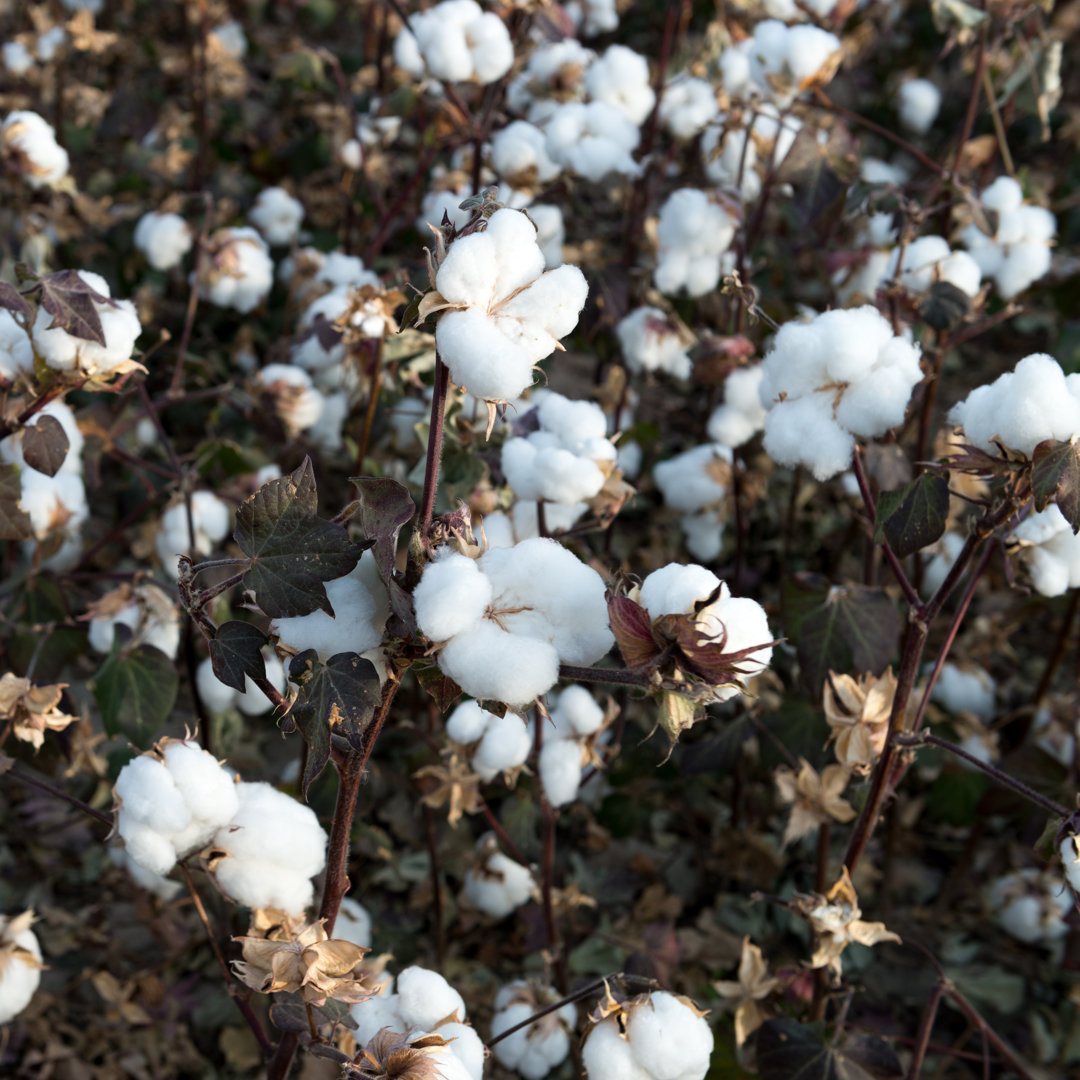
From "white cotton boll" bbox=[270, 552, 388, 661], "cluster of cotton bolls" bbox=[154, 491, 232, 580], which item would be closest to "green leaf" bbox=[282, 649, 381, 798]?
"white cotton boll" bbox=[270, 552, 388, 661]

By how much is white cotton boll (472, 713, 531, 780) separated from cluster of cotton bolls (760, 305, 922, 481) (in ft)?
1.77

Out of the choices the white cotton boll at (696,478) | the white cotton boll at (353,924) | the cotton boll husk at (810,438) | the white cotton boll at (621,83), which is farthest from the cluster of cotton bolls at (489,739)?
the white cotton boll at (621,83)

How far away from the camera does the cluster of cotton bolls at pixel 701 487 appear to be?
7.39 feet

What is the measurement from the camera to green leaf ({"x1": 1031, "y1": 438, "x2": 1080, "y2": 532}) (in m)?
1.00

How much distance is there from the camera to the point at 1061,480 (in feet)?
3.27

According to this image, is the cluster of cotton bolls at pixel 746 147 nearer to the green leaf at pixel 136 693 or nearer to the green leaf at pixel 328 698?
the green leaf at pixel 136 693

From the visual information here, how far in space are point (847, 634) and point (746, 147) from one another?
2.99ft

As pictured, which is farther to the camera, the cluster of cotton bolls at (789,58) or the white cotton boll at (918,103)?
the white cotton boll at (918,103)

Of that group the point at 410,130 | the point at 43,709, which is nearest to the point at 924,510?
the point at 43,709

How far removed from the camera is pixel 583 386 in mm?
3271

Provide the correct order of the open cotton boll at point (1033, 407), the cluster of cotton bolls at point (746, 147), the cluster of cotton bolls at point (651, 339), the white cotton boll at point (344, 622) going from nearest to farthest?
the white cotton boll at point (344, 622), the open cotton boll at point (1033, 407), the cluster of cotton bolls at point (746, 147), the cluster of cotton bolls at point (651, 339)

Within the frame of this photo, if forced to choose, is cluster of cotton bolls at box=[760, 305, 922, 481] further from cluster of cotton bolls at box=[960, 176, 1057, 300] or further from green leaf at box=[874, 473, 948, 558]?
cluster of cotton bolls at box=[960, 176, 1057, 300]

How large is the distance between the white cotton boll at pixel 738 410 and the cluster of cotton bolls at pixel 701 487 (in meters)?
0.25

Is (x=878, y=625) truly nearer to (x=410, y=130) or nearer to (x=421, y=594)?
(x=421, y=594)
